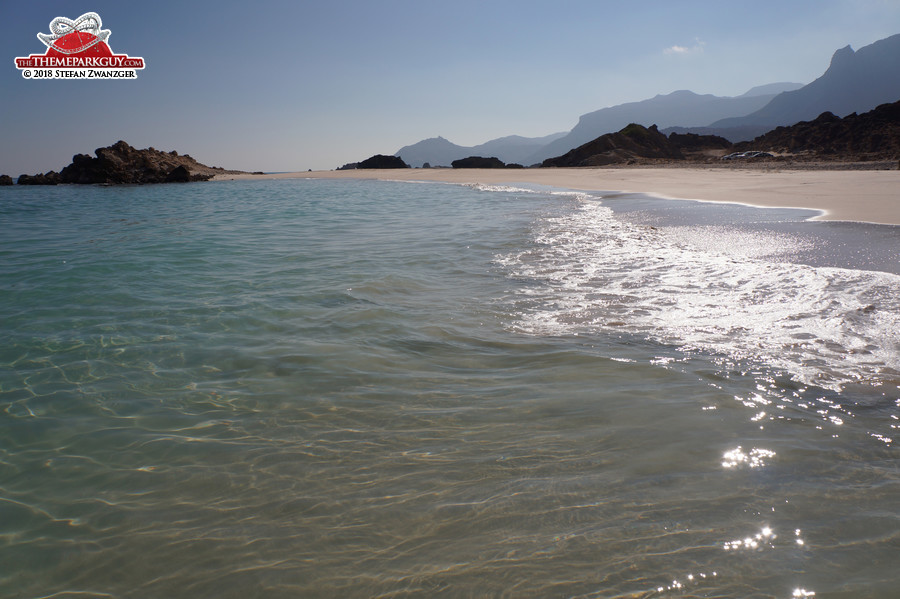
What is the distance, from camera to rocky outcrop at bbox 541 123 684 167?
3722 cm

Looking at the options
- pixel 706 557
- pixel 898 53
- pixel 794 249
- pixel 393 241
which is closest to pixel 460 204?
pixel 393 241

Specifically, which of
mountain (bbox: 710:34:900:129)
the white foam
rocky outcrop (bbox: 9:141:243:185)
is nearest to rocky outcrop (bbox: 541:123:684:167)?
rocky outcrop (bbox: 9:141:243:185)

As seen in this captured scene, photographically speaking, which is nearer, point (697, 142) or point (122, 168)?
point (122, 168)

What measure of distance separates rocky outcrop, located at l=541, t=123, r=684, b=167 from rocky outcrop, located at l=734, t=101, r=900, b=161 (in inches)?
297

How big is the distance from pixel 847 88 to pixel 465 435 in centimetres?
21791

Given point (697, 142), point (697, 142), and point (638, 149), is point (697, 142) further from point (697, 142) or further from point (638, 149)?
point (638, 149)

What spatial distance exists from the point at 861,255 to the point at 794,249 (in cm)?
64

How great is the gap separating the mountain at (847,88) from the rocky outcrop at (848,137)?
466ft

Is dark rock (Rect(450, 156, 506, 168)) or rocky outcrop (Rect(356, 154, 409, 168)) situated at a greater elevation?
rocky outcrop (Rect(356, 154, 409, 168))

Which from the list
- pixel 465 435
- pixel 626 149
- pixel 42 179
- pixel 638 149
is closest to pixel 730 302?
pixel 465 435

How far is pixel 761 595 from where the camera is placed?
1318 mm

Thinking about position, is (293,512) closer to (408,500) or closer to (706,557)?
(408,500)

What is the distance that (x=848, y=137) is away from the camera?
27141 mm

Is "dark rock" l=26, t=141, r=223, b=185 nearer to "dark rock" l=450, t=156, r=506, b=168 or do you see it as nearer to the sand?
"dark rock" l=450, t=156, r=506, b=168
